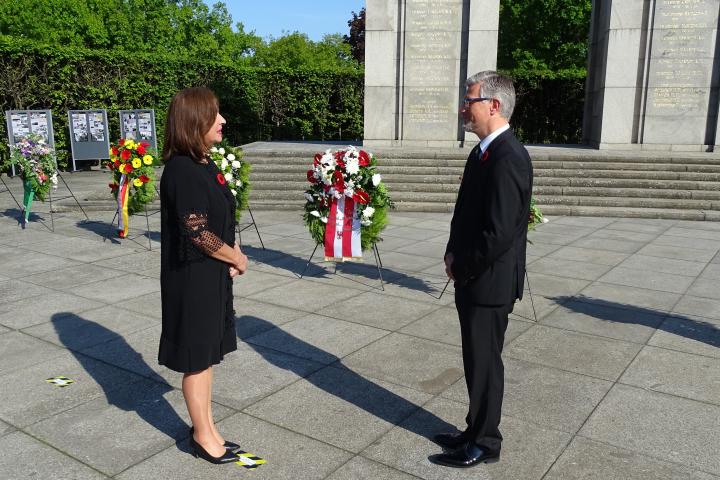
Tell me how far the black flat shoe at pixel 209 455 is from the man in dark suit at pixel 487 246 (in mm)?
1201

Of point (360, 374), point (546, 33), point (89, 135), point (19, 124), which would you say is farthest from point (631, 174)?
point (546, 33)

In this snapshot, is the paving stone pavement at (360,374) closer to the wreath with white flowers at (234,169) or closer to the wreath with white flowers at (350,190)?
the wreath with white flowers at (350,190)

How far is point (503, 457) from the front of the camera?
12.0 feet

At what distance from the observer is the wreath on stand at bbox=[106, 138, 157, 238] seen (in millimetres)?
9828

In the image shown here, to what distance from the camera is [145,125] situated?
2102cm

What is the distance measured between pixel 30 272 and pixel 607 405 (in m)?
7.20

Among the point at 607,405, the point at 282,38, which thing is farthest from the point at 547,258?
the point at 282,38

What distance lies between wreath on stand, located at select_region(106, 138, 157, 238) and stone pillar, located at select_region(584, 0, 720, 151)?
12.9 meters

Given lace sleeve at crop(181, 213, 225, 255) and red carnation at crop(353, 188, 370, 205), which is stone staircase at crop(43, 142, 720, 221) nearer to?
red carnation at crop(353, 188, 370, 205)

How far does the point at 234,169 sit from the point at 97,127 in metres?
12.9

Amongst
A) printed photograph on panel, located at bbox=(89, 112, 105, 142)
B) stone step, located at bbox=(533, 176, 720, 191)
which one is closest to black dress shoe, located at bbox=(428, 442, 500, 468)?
stone step, located at bbox=(533, 176, 720, 191)

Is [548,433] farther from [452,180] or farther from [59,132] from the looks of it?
[59,132]

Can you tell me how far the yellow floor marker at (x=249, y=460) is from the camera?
11.7ft

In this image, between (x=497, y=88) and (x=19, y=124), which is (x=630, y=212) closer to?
(x=497, y=88)
